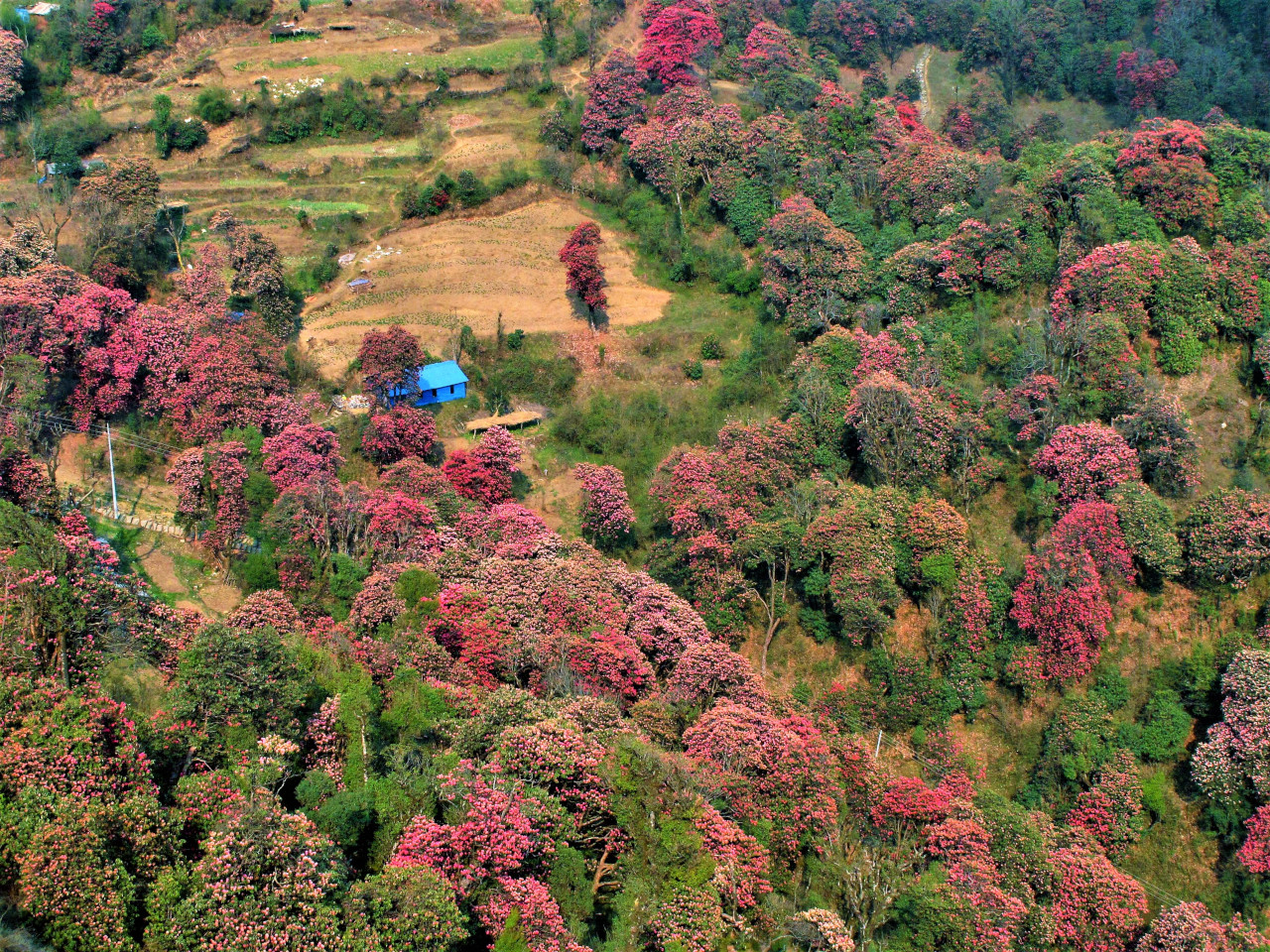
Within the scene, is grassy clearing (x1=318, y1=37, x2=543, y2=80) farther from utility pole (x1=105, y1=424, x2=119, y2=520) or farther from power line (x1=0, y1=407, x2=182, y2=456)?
utility pole (x1=105, y1=424, x2=119, y2=520)

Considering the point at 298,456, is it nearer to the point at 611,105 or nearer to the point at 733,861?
the point at 733,861

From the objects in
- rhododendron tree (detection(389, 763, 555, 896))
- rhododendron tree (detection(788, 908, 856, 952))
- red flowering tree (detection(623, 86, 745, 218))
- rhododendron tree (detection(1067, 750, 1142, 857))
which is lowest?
rhododendron tree (detection(1067, 750, 1142, 857))

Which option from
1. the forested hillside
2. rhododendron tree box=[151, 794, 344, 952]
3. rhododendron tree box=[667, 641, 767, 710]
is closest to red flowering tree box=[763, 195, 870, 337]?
the forested hillside

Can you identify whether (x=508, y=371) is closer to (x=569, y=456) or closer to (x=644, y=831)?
(x=569, y=456)

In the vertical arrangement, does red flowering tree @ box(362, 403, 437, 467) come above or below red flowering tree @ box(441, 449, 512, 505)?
→ above

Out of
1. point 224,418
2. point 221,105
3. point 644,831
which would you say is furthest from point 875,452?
point 221,105
